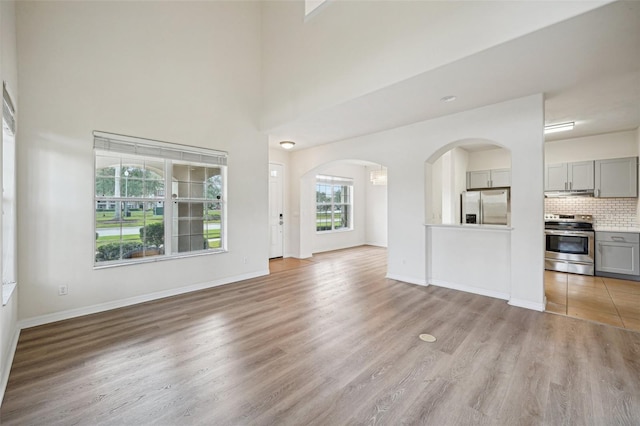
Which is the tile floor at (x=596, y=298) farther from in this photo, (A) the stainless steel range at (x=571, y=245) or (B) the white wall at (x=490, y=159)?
(B) the white wall at (x=490, y=159)

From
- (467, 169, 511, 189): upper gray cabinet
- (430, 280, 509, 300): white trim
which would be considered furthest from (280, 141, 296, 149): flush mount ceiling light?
(467, 169, 511, 189): upper gray cabinet

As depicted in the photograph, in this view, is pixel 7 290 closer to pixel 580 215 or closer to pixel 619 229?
pixel 619 229

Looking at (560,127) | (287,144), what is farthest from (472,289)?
(287,144)

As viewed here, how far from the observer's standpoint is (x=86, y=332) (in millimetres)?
2918

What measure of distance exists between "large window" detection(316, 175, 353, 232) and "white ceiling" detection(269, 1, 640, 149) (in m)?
3.40

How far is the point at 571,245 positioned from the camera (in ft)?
17.2

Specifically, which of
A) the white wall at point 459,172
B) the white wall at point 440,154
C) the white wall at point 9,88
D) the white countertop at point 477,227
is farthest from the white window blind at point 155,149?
the white wall at point 459,172

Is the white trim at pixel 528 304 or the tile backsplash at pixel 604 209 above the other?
the tile backsplash at pixel 604 209

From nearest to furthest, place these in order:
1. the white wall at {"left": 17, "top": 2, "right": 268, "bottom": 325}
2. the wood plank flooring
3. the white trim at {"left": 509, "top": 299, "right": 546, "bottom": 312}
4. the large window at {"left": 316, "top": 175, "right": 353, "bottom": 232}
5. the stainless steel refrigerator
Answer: the wood plank flooring
the white wall at {"left": 17, "top": 2, "right": 268, "bottom": 325}
the white trim at {"left": 509, "top": 299, "right": 546, "bottom": 312}
the stainless steel refrigerator
the large window at {"left": 316, "top": 175, "right": 353, "bottom": 232}

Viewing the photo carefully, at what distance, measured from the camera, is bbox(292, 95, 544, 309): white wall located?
3459 millimetres

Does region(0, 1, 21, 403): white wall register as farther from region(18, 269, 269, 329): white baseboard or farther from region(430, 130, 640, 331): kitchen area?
region(430, 130, 640, 331): kitchen area

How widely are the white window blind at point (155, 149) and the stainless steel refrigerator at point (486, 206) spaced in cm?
524

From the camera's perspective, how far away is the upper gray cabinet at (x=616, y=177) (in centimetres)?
502

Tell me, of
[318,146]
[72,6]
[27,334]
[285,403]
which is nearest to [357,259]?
[318,146]
